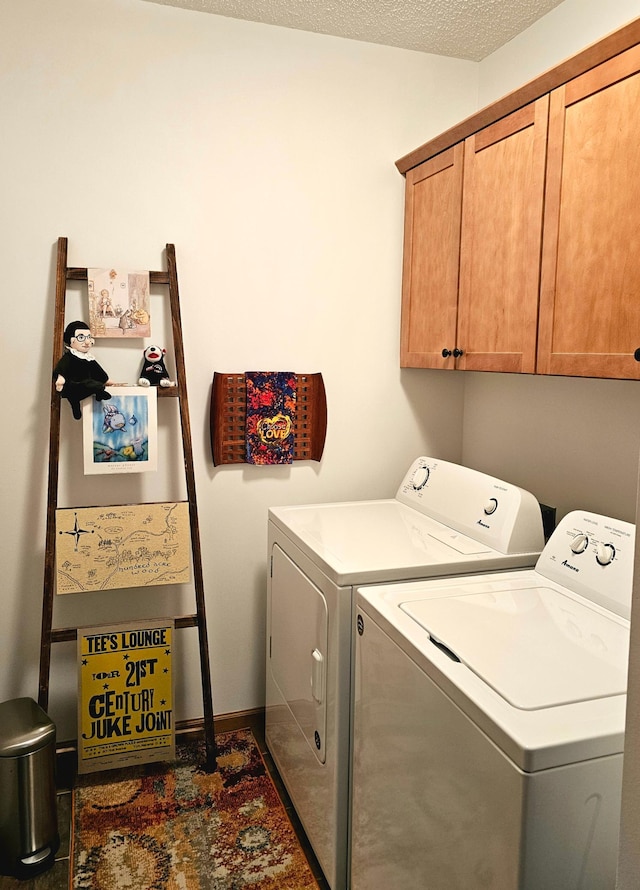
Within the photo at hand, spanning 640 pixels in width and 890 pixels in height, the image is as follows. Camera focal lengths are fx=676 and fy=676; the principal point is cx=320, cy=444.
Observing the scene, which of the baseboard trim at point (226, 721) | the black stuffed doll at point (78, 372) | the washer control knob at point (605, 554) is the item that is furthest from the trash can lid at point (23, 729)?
the washer control knob at point (605, 554)

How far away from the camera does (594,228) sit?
1.60 meters

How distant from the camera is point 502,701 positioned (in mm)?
1124

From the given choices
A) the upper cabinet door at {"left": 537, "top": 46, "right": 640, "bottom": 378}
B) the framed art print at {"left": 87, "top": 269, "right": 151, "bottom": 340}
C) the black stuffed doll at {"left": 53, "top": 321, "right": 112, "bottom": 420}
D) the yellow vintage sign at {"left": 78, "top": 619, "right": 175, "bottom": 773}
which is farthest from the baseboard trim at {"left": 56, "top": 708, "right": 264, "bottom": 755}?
the upper cabinet door at {"left": 537, "top": 46, "right": 640, "bottom": 378}

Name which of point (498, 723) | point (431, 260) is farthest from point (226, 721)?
point (431, 260)

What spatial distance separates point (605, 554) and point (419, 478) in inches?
35.9

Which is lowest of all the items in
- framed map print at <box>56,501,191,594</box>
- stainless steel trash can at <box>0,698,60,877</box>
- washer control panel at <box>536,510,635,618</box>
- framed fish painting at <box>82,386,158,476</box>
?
stainless steel trash can at <box>0,698,60,877</box>

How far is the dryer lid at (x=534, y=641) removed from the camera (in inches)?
46.1

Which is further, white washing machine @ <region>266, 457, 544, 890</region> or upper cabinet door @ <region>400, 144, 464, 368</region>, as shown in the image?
upper cabinet door @ <region>400, 144, 464, 368</region>

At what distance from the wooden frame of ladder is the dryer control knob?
956 millimetres

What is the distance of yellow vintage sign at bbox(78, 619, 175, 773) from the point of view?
7.34 feet

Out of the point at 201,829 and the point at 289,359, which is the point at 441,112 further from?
the point at 201,829

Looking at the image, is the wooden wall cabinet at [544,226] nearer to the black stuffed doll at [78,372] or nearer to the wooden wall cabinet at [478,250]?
the wooden wall cabinet at [478,250]

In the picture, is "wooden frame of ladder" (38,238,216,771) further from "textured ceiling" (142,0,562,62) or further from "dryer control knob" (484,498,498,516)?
"dryer control knob" (484,498,498,516)

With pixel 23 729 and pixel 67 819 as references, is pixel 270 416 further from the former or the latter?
pixel 67 819
